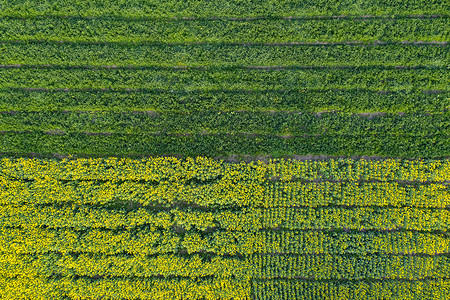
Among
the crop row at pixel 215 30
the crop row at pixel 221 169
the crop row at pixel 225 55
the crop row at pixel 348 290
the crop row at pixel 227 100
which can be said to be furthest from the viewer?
the crop row at pixel 215 30

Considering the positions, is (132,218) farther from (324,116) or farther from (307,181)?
(324,116)

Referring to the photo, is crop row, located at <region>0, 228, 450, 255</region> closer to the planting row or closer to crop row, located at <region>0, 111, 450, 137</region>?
the planting row

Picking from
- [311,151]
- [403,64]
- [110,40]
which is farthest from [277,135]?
[110,40]

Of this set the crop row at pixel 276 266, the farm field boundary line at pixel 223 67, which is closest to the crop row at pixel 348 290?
the crop row at pixel 276 266

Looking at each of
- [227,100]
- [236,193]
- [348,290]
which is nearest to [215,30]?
[227,100]

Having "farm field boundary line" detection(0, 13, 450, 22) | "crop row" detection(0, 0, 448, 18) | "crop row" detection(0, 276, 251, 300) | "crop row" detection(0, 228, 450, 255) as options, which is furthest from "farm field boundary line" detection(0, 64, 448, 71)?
"crop row" detection(0, 276, 251, 300)

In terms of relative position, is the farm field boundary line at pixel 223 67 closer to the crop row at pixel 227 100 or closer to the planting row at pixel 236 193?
the crop row at pixel 227 100

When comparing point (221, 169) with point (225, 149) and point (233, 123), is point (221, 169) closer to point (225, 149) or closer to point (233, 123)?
→ point (225, 149)
